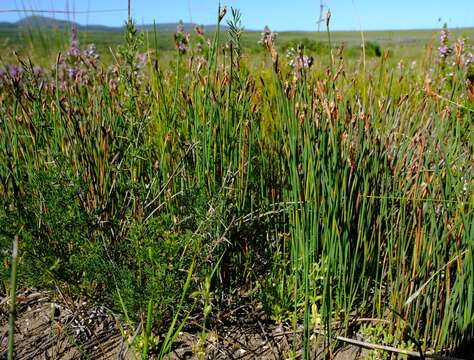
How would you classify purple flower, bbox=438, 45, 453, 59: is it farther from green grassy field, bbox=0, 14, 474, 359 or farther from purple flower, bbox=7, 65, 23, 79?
purple flower, bbox=7, 65, 23, 79

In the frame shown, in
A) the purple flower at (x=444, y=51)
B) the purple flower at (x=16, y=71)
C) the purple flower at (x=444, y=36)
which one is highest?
the purple flower at (x=444, y=36)

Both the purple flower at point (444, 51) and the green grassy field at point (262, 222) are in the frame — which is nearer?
the green grassy field at point (262, 222)

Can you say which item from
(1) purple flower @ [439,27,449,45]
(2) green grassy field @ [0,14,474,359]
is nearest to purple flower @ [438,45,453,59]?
(1) purple flower @ [439,27,449,45]

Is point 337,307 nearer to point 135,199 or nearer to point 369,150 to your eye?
point 369,150

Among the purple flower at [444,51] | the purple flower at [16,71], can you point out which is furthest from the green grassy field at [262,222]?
the purple flower at [444,51]

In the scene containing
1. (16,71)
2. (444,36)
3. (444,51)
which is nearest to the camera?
(16,71)

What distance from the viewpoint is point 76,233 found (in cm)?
139

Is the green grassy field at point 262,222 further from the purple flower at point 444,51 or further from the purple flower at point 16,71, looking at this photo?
the purple flower at point 444,51

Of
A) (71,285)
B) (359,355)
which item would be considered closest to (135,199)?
(71,285)

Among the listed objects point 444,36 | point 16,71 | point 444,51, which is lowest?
point 16,71

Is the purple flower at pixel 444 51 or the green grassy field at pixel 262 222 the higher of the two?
the purple flower at pixel 444 51

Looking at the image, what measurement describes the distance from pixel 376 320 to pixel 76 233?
0.89m

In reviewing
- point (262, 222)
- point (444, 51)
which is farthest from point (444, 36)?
point (262, 222)

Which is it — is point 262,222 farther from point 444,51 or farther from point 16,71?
point 444,51
